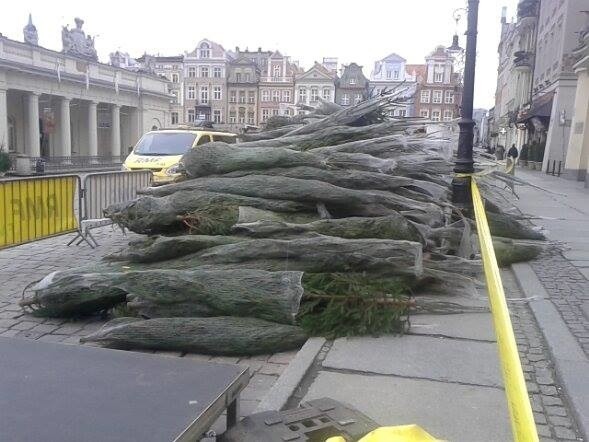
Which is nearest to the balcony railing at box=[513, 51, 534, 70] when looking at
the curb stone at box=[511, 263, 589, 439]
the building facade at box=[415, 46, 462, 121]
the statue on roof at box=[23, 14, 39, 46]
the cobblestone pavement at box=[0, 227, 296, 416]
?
the statue on roof at box=[23, 14, 39, 46]

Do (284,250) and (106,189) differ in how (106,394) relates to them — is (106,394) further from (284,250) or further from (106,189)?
(106,189)

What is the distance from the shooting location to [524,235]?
7512mm

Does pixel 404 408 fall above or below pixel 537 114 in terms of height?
below

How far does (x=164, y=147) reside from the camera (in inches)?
566

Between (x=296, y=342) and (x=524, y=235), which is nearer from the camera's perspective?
(x=296, y=342)

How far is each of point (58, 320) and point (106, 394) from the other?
2.96 m

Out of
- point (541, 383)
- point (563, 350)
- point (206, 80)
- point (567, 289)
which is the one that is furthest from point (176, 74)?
point (541, 383)

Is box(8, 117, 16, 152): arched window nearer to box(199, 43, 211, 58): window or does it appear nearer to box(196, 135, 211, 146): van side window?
box(196, 135, 211, 146): van side window

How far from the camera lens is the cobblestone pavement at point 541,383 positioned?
289 centimetres

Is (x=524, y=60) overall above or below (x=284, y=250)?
above

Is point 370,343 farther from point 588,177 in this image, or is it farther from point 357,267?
point 588,177

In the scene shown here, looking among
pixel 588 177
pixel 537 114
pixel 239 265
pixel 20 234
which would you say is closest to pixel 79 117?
pixel 537 114

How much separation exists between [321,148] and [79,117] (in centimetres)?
4803

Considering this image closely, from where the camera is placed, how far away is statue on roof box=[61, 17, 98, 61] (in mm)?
45144
